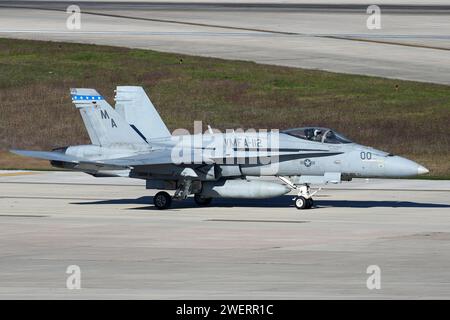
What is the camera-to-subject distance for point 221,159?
34.9 meters

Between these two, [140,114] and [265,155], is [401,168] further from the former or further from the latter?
[140,114]

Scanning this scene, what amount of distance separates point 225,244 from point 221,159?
26.3ft

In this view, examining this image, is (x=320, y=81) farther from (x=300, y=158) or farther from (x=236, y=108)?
(x=300, y=158)

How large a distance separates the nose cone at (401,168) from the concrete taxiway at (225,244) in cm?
124

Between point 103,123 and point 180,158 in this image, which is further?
point 103,123

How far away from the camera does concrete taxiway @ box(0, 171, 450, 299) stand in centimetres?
2092

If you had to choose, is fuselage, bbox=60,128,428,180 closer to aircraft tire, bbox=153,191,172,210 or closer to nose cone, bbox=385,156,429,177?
nose cone, bbox=385,156,429,177

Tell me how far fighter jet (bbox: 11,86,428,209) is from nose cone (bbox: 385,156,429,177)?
0.10 feet

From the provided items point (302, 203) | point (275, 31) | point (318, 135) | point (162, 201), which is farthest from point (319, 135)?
point (275, 31)

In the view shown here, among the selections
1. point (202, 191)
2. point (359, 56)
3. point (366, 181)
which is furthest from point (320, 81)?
point (202, 191)

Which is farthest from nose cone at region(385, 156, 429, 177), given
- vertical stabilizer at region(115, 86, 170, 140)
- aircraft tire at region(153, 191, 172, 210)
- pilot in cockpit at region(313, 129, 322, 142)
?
vertical stabilizer at region(115, 86, 170, 140)

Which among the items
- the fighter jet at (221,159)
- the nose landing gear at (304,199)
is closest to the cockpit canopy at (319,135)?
the fighter jet at (221,159)

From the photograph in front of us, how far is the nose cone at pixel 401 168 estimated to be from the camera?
33281 millimetres

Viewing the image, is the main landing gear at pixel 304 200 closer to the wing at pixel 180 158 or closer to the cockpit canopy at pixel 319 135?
the wing at pixel 180 158
